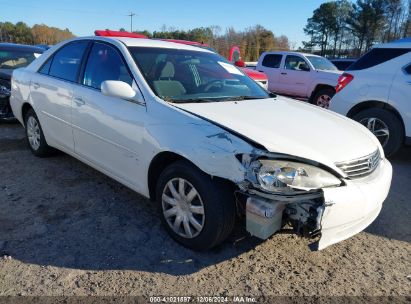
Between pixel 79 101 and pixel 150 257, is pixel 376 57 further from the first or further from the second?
pixel 150 257

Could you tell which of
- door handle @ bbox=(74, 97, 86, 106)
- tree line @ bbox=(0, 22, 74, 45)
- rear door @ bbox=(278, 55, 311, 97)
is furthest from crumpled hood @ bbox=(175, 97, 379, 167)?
tree line @ bbox=(0, 22, 74, 45)

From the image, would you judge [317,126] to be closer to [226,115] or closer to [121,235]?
[226,115]

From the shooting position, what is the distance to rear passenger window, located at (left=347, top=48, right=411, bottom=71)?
581 centimetres

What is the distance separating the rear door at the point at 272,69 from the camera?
1257 centimetres

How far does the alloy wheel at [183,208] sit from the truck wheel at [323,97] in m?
8.87

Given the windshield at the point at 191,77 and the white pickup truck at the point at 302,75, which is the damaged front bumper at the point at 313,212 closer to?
the windshield at the point at 191,77

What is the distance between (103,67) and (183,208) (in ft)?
5.75

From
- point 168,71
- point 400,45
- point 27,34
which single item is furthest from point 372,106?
point 27,34

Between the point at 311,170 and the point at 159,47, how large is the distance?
7.05 ft

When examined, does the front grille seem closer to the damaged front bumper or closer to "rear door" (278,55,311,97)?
the damaged front bumper

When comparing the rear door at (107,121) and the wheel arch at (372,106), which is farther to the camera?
the wheel arch at (372,106)

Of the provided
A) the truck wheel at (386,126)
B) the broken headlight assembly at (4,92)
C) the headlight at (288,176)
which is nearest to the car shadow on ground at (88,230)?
the headlight at (288,176)

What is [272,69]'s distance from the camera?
12.7 meters

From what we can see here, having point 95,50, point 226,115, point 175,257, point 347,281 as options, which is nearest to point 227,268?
point 175,257
